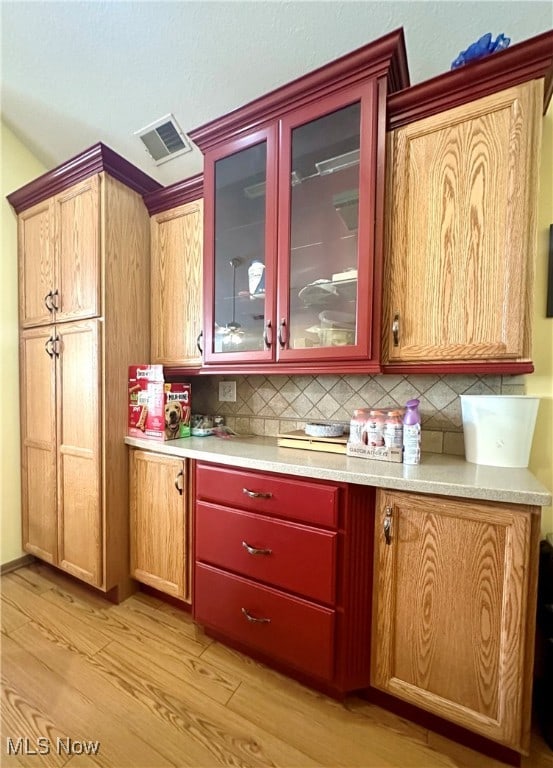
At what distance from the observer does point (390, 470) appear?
3.37 feet

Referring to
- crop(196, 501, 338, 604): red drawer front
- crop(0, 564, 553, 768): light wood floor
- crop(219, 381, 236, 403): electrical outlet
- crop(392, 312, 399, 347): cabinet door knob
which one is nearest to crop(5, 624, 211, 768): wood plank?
crop(0, 564, 553, 768): light wood floor

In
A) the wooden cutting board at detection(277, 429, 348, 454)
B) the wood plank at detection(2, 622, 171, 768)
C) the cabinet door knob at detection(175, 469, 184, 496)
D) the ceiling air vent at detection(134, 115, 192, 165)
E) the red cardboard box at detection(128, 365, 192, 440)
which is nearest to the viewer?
the wood plank at detection(2, 622, 171, 768)

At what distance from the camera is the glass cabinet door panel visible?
4.50 feet

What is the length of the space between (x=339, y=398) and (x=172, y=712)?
1387mm

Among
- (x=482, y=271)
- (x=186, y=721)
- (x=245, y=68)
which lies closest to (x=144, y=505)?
(x=186, y=721)

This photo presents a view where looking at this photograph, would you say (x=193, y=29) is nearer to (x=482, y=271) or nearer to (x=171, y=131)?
(x=171, y=131)

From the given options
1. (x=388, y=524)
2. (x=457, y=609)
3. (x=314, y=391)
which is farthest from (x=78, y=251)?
(x=457, y=609)

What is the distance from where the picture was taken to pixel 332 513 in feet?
3.36

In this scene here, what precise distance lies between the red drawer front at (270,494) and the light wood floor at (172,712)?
67cm

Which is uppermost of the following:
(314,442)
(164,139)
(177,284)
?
(164,139)

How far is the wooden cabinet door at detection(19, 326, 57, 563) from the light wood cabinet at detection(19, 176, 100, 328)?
0.55ft

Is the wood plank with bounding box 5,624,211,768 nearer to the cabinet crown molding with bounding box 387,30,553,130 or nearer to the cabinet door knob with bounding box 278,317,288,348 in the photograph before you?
the cabinet door knob with bounding box 278,317,288,348

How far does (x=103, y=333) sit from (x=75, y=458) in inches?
28.0

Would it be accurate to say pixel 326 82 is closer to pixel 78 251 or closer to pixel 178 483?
pixel 78 251
